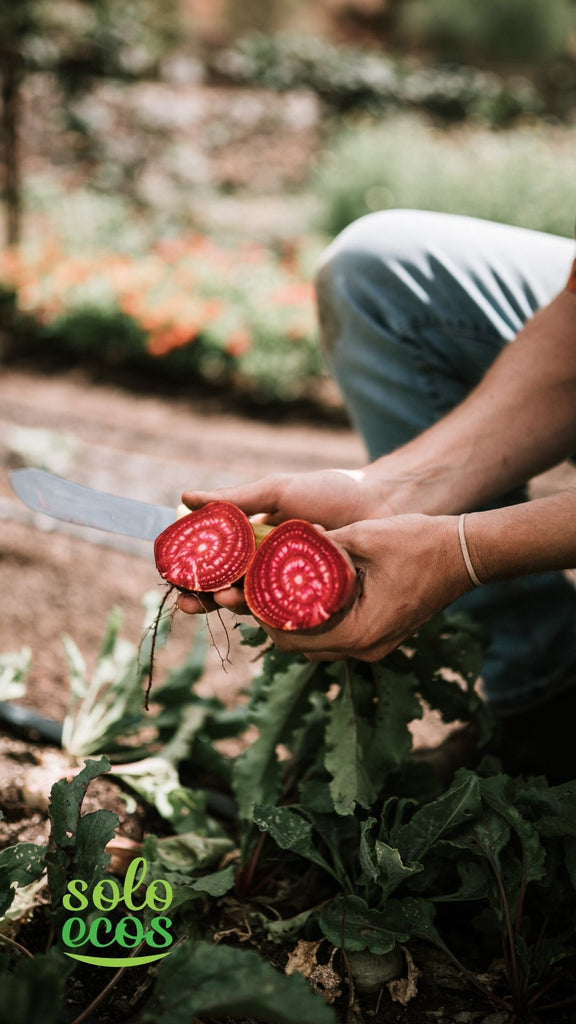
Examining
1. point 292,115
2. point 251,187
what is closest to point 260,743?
point 251,187

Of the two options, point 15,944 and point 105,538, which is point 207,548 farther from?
point 105,538

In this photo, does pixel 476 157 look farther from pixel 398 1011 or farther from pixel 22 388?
pixel 398 1011

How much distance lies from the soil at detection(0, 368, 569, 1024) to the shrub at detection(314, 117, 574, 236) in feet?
12.1

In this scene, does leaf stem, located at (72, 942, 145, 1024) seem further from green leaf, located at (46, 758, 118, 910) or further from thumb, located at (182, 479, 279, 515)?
thumb, located at (182, 479, 279, 515)

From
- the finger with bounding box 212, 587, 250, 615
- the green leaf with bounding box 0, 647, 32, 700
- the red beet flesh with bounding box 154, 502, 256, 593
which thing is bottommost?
Result: the green leaf with bounding box 0, 647, 32, 700

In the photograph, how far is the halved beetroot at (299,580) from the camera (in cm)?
118

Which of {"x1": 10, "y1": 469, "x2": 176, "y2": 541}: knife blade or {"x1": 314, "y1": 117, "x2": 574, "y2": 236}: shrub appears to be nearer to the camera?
{"x1": 10, "y1": 469, "x2": 176, "y2": 541}: knife blade

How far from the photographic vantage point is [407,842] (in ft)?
4.07

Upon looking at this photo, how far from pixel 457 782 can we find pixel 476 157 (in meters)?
8.92

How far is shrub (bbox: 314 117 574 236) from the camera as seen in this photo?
22.9 ft

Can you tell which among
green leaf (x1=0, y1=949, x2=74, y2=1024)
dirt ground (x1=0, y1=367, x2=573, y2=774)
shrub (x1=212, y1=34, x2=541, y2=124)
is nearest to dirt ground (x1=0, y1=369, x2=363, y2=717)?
dirt ground (x1=0, y1=367, x2=573, y2=774)

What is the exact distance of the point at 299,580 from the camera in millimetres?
1206

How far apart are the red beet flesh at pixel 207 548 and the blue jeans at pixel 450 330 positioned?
2.45 ft

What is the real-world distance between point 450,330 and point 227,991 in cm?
145
